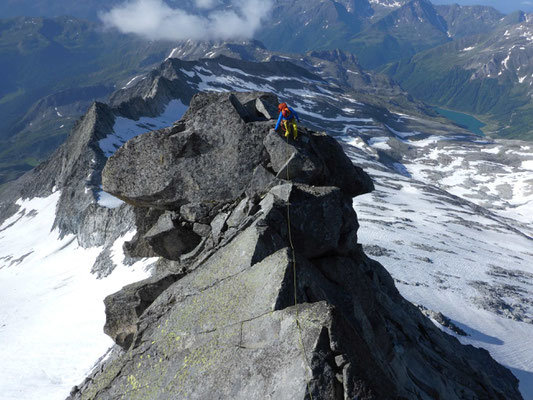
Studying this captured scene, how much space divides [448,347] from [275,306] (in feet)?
44.8

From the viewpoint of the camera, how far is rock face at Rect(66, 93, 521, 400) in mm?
7926

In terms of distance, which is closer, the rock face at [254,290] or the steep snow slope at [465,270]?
the rock face at [254,290]

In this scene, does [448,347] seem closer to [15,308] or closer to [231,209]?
[231,209]

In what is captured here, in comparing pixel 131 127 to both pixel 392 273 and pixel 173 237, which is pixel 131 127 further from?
pixel 173 237

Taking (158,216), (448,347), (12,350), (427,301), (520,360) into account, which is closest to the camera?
(158,216)

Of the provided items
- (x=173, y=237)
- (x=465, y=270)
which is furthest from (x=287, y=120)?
(x=465, y=270)

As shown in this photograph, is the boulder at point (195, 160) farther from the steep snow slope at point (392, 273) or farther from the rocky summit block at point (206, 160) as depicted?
the steep snow slope at point (392, 273)

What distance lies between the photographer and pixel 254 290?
9.31 m

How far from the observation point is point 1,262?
217 ft

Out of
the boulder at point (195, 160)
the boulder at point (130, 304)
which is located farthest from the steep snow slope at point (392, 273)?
the boulder at point (195, 160)

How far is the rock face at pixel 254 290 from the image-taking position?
7926mm

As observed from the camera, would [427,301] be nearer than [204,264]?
No

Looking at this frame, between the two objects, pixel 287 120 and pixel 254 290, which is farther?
pixel 287 120

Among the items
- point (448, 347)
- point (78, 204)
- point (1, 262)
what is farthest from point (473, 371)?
point (1, 262)
